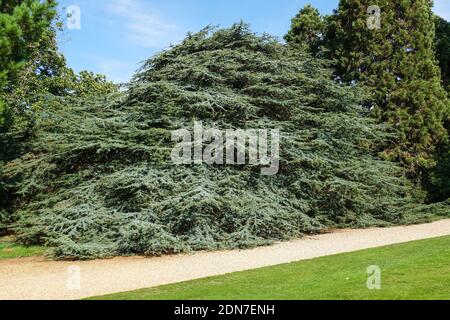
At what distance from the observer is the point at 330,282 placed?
679 cm

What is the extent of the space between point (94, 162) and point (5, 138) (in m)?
4.05

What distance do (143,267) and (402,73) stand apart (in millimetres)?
14593

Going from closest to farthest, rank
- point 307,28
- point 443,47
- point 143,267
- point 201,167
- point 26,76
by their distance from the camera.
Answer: point 143,267, point 201,167, point 26,76, point 443,47, point 307,28

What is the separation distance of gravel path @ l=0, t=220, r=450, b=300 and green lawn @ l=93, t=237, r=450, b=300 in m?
0.73

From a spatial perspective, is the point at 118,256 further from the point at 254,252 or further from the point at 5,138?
the point at 5,138

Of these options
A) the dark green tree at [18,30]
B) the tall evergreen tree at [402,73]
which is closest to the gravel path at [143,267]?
the dark green tree at [18,30]

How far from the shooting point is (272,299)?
5973 mm

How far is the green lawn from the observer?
20.1 ft

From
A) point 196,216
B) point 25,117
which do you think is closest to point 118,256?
point 196,216

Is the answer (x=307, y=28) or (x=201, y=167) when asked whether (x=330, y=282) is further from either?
(x=307, y=28)

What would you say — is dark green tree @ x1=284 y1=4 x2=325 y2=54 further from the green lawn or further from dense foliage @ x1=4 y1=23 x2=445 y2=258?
the green lawn

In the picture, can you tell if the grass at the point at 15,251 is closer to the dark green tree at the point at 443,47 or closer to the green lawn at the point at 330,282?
the green lawn at the point at 330,282

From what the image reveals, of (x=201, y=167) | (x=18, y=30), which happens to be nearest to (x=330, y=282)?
(x=201, y=167)

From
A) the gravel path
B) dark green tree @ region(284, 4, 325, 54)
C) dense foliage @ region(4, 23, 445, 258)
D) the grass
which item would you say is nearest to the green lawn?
the gravel path
